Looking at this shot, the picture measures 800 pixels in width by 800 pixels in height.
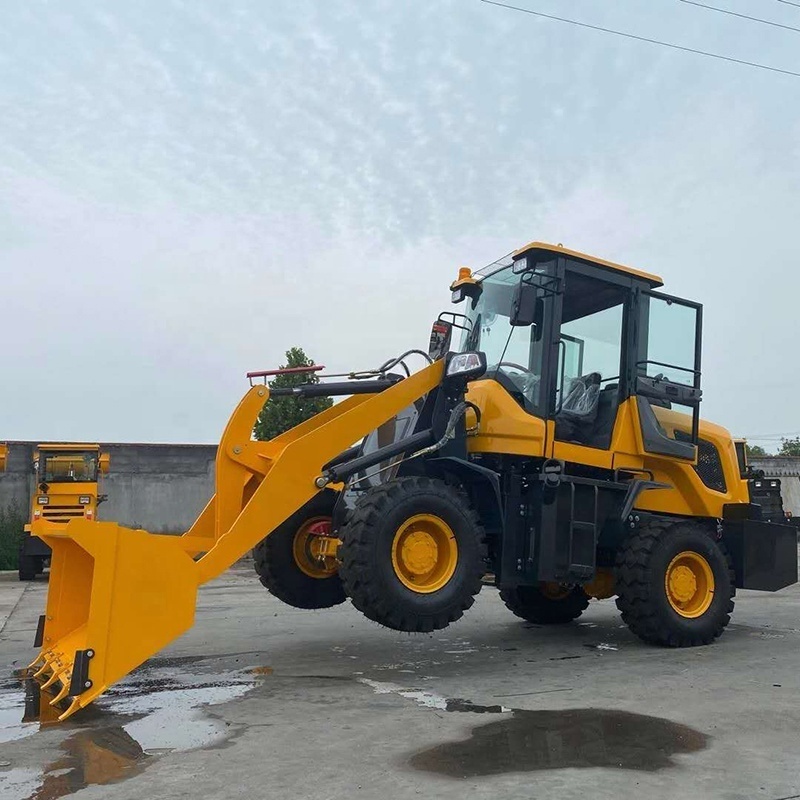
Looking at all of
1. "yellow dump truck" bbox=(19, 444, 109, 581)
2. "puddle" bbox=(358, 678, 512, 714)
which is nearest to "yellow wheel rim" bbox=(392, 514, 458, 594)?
"puddle" bbox=(358, 678, 512, 714)

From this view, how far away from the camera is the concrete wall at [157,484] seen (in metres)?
19.6

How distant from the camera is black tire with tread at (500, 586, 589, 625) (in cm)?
842

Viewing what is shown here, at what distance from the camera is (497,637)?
780 cm

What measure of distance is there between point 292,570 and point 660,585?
2920 mm

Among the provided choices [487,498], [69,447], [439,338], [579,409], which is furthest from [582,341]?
[69,447]

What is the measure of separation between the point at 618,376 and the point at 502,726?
3.55 m

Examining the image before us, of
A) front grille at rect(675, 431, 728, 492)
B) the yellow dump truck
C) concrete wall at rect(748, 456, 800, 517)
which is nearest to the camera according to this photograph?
front grille at rect(675, 431, 728, 492)

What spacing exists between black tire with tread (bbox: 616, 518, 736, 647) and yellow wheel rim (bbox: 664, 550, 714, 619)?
5 cm

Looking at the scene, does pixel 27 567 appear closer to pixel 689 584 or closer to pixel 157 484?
pixel 157 484

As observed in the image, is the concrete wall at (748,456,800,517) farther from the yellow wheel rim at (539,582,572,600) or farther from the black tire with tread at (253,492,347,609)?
the black tire with tread at (253,492,347,609)

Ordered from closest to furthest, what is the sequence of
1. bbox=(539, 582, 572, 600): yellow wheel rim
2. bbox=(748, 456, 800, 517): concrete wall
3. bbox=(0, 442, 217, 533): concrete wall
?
bbox=(539, 582, 572, 600): yellow wheel rim
bbox=(0, 442, 217, 533): concrete wall
bbox=(748, 456, 800, 517): concrete wall

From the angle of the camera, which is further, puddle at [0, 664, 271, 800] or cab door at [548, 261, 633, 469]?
cab door at [548, 261, 633, 469]

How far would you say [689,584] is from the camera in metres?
7.19

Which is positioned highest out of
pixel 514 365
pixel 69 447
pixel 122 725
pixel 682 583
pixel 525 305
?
pixel 525 305
